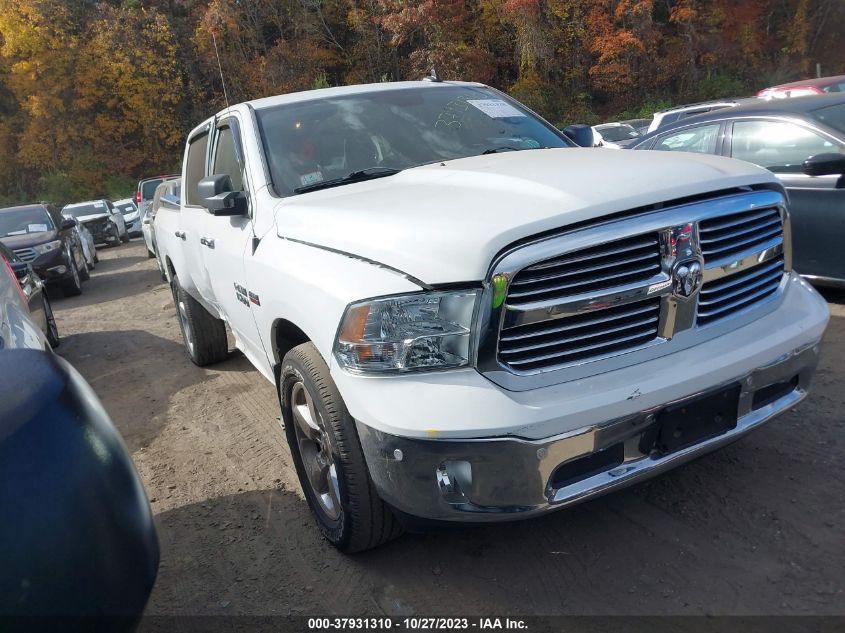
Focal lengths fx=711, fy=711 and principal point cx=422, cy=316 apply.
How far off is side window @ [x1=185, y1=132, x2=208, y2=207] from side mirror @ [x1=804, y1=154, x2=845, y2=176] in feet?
A: 14.2

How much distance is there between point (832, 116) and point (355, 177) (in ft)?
13.2

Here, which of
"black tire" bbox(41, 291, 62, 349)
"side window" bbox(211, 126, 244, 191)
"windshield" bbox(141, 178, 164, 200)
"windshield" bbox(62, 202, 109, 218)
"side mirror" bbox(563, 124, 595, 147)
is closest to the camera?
"side window" bbox(211, 126, 244, 191)

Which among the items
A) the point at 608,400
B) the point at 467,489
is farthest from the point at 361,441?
the point at 608,400

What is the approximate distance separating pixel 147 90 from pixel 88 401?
37712 millimetres

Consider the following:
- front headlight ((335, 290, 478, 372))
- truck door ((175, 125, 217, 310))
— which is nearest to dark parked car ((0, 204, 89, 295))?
truck door ((175, 125, 217, 310))

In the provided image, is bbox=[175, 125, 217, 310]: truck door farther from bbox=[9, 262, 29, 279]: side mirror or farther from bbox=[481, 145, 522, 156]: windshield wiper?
bbox=[9, 262, 29, 279]: side mirror

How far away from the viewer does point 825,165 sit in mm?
5090

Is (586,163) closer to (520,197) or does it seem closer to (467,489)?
(520,197)

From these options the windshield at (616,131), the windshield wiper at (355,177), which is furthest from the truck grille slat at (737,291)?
the windshield at (616,131)

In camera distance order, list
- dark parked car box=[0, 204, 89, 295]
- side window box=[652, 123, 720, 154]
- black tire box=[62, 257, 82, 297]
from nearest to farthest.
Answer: side window box=[652, 123, 720, 154], dark parked car box=[0, 204, 89, 295], black tire box=[62, 257, 82, 297]

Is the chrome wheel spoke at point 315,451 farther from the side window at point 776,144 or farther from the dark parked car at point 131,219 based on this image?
the dark parked car at point 131,219

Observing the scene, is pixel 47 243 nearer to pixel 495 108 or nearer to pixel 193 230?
pixel 193 230

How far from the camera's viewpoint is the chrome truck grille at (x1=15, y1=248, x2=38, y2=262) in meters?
11.0

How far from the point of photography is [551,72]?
1213 inches
